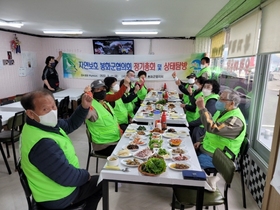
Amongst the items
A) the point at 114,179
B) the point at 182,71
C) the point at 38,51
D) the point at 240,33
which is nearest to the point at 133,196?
the point at 114,179

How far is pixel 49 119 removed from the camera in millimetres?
1402

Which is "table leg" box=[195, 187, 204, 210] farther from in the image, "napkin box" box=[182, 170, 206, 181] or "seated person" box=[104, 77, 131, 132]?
"seated person" box=[104, 77, 131, 132]

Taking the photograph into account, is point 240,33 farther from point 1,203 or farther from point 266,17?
point 1,203

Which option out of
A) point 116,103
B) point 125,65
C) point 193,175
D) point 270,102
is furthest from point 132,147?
point 125,65

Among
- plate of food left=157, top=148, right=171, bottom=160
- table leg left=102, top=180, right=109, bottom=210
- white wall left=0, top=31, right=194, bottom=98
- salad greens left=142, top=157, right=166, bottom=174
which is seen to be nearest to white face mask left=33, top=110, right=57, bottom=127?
table leg left=102, top=180, right=109, bottom=210

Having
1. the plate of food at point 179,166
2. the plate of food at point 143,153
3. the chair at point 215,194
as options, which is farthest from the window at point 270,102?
the plate of food at point 143,153

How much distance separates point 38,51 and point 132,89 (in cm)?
385

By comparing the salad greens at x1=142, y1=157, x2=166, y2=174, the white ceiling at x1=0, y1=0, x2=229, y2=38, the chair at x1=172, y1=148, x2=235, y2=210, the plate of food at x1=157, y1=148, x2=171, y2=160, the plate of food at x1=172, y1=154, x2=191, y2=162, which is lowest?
the chair at x1=172, y1=148, x2=235, y2=210

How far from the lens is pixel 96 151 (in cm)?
258

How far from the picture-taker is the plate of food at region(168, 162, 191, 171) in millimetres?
1648

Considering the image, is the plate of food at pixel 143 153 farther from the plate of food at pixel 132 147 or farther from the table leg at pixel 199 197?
the table leg at pixel 199 197

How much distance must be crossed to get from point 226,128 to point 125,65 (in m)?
4.85

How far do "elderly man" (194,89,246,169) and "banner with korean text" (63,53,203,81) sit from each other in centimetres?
424

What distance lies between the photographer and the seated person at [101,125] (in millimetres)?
2463
